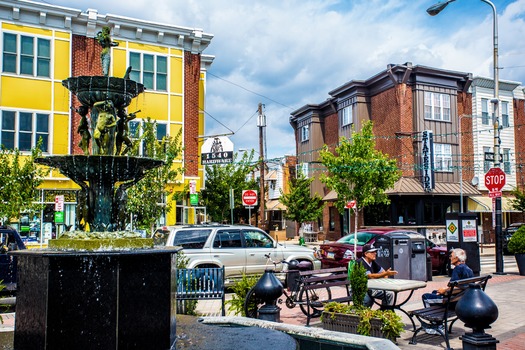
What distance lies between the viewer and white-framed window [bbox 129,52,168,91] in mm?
26453

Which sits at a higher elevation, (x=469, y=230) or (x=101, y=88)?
(x=101, y=88)

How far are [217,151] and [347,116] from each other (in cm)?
1725

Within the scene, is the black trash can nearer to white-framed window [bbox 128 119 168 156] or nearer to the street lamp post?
the street lamp post

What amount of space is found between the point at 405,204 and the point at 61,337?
3130cm

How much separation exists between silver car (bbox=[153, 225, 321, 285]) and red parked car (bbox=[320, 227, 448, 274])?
1457 millimetres

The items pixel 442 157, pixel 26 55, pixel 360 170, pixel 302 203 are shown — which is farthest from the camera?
pixel 302 203

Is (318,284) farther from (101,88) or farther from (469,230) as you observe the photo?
(469,230)

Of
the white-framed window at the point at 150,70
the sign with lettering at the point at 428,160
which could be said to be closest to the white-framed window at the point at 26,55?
the white-framed window at the point at 150,70

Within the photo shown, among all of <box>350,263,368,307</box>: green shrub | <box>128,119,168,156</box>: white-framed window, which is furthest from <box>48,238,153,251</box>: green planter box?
<box>128,119,168,156</box>: white-framed window

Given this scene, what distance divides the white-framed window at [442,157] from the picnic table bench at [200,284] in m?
28.9

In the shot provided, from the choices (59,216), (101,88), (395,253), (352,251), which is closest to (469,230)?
(395,253)

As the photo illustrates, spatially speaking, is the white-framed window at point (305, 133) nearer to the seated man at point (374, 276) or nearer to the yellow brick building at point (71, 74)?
the yellow brick building at point (71, 74)

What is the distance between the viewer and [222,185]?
39.1m

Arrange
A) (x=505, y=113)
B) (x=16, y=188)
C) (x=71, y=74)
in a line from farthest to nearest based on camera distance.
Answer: (x=505, y=113)
(x=71, y=74)
(x=16, y=188)
